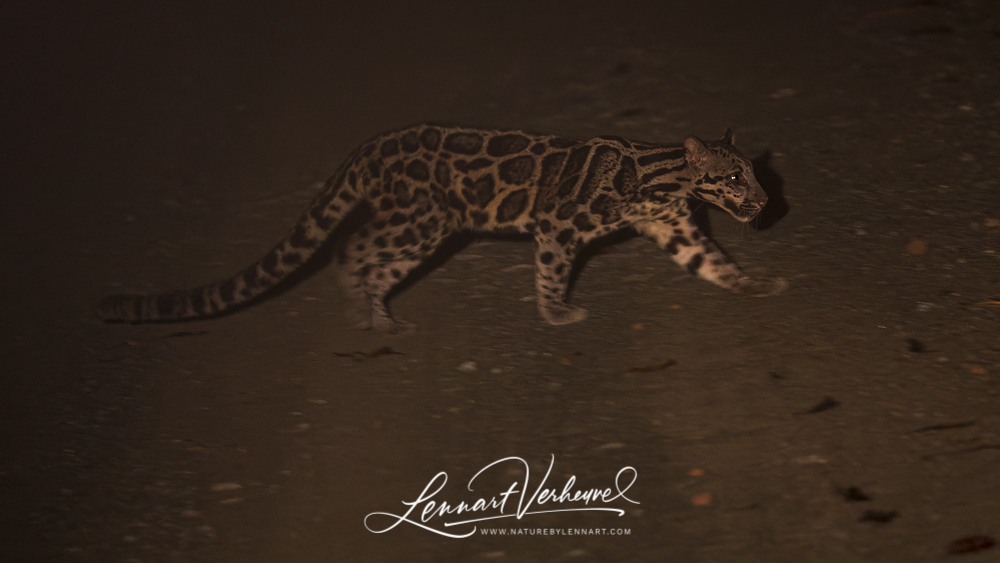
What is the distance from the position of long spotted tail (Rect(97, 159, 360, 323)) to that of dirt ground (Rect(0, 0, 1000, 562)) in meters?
0.17

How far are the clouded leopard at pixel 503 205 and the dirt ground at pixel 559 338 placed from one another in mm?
215

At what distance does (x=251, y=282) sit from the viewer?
5.08m

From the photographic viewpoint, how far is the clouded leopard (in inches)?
184

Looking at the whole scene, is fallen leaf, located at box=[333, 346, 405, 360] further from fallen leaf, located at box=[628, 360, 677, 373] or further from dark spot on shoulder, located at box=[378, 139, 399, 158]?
fallen leaf, located at box=[628, 360, 677, 373]

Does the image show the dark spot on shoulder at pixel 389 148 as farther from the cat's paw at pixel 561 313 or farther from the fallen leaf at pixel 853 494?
the fallen leaf at pixel 853 494

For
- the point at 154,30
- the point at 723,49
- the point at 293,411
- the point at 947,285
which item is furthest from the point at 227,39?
the point at 947,285

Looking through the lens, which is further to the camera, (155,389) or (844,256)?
(844,256)

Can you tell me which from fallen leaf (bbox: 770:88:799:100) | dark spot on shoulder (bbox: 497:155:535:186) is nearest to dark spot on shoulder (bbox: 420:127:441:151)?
dark spot on shoulder (bbox: 497:155:535:186)

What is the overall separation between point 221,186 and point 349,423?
3.73m

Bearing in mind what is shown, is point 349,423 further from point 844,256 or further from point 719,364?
point 844,256

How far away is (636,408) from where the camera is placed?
158 inches

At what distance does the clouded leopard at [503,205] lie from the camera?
4.68 metres

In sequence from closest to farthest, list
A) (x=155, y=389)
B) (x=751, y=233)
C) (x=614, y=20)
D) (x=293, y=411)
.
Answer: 1. (x=293, y=411)
2. (x=155, y=389)
3. (x=751, y=233)
4. (x=614, y=20)

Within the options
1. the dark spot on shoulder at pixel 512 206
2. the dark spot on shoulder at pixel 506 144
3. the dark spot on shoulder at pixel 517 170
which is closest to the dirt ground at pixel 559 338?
the dark spot on shoulder at pixel 512 206
